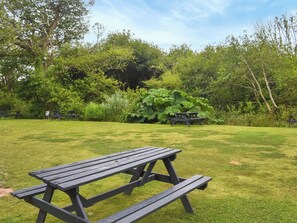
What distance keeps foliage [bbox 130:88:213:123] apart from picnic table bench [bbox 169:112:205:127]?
0.32 meters

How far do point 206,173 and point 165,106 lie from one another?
8294 millimetres

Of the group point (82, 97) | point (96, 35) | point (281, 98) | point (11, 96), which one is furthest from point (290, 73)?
point (11, 96)

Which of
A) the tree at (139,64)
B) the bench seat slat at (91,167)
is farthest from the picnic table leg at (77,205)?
the tree at (139,64)

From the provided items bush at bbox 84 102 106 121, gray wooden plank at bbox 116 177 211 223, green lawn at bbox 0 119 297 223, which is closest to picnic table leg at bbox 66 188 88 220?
gray wooden plank at bbox 116 177 211 223

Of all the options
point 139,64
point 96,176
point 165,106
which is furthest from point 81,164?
point 139,64

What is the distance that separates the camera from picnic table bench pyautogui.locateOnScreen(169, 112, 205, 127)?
10.5 m

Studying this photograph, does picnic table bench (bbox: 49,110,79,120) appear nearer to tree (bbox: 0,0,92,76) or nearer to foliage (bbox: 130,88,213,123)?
foliage (bbox: 130,88,213,123)

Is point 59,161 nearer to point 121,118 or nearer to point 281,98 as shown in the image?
point 121,118

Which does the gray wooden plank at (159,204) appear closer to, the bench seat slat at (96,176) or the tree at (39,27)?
the bench seat slat at (96,176)

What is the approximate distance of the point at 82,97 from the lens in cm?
1695

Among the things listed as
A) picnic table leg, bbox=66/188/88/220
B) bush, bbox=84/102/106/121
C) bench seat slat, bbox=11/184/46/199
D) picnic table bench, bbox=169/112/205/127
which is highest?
picnic table bench, bbox=169/112/205/127

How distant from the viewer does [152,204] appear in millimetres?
2131

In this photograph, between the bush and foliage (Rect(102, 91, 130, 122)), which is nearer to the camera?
foliage (Rect(102, 91, 130, 122))

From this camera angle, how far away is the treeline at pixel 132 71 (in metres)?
12.2
